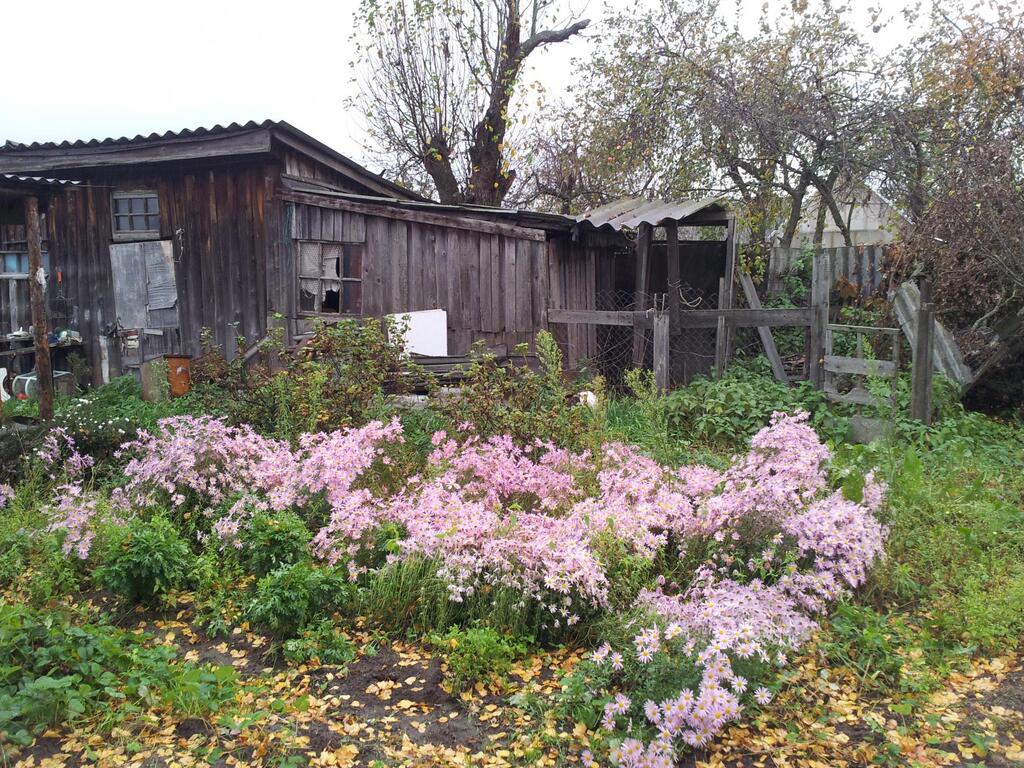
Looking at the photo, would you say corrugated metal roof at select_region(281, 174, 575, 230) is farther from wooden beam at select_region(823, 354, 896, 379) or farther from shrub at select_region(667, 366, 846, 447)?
wooden beam at select_region(823, 354, 896, 379)

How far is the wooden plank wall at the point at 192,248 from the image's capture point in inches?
375

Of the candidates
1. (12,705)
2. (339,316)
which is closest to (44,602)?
(12,705)

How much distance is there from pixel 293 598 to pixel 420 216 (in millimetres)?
6548

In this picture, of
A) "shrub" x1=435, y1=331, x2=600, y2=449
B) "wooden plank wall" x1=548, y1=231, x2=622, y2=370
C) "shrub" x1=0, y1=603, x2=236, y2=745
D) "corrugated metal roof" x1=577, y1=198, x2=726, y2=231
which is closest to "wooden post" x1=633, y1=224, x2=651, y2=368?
"corrugated metal roof" x1=577, y1=198, x2=726, y2=231

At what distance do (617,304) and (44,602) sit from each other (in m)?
9.06

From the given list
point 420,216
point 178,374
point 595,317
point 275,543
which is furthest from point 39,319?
point 595,317

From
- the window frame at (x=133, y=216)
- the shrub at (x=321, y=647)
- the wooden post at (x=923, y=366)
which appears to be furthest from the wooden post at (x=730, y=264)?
the window frame at (x=133, y=216)

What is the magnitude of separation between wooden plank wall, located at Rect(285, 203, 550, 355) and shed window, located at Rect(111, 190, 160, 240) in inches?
94.5

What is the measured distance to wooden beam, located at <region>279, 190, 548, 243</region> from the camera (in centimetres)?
916

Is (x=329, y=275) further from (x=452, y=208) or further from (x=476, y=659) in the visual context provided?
(x=476, y=659)

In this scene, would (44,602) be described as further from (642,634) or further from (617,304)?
(617,304)

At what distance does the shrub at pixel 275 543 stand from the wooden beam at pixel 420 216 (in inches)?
226

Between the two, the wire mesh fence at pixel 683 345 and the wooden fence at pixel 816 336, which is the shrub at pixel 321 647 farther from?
the wire mesh fence at pixel 683 345

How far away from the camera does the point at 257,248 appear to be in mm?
9469
